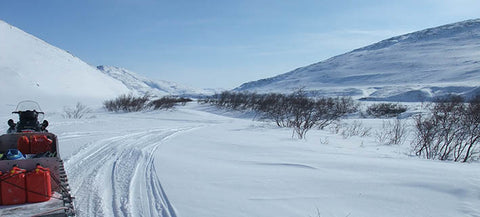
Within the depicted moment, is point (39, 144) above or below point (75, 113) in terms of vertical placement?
below

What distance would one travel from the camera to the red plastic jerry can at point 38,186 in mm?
3504

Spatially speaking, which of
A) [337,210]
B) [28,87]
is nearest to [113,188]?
[337,210]

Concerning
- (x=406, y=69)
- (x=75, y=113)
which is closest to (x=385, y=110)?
(x=75, y=113)

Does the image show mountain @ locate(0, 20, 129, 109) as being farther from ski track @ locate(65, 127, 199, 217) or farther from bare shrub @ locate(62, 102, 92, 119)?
ski track @ locate(65, 127, 199, 217)

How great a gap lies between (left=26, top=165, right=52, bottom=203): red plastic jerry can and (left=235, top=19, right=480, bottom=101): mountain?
53566 mm

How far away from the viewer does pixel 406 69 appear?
9050 centimetres

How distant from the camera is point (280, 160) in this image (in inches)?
265

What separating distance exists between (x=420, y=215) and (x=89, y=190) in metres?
4.67

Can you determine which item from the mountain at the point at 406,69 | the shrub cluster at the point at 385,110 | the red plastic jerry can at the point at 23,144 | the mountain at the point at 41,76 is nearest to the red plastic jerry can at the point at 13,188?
A: the red plastic jerry can at the point at 23,144

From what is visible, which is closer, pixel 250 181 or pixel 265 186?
pixel 265 186

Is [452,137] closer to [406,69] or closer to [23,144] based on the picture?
[23,144]

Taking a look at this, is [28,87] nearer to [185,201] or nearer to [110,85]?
[110,85]

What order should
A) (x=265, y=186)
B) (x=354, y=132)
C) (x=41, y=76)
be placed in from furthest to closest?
(x=41, y=76), (x=354, y=132), (x=265, y=186)

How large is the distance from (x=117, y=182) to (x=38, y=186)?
1648mm
